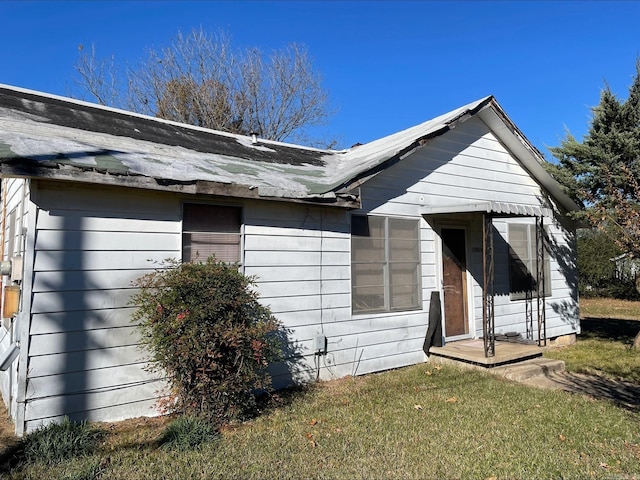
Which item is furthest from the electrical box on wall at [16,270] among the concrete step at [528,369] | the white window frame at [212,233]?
the concrete step at [528,369]

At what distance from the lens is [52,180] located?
425cm

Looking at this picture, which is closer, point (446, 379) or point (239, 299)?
point (239, 299)

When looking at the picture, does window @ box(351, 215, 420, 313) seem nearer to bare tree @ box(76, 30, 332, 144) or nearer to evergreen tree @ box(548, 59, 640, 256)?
evergreen tree @ box(548, 59, 640, 256)

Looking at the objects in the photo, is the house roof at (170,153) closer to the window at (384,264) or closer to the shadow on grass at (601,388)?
the window at (384,264)

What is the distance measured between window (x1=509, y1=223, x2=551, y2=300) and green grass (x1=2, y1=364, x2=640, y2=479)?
370cm

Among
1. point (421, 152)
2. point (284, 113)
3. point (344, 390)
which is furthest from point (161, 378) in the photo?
point (284, 113)

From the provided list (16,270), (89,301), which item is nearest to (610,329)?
(89,301)

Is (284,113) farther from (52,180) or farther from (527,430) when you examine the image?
(527,430)

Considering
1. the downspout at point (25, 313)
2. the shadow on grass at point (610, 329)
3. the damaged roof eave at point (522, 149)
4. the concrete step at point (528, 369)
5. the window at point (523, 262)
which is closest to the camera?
the downspout at point (25, 313)

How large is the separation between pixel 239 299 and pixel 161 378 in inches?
53.2

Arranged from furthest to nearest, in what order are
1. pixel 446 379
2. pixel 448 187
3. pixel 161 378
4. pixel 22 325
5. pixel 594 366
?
pixel 448 187 → pixel 594 366 → pixel 446 379 → pixel 161 378 → pixel 22 325

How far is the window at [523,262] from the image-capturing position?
8.86 meters

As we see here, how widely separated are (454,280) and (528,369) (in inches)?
84.1

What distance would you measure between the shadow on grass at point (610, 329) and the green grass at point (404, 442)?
6105mm
